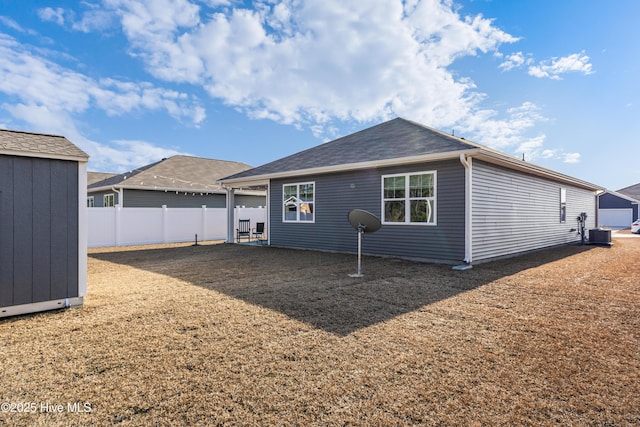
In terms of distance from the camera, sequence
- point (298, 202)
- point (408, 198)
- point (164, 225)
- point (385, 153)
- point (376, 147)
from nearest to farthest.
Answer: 1. point (408, 198)
2. point (385, 153)
3. point (376, 147)
4. point (298, 202)
5. point (164, 225)

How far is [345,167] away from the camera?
9555mm

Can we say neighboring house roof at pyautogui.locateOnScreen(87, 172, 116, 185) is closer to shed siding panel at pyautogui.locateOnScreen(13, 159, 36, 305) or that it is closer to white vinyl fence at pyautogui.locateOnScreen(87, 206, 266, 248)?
white vinyl fence at pyautogui.locateOnScreen(87, 206, 266, 248)

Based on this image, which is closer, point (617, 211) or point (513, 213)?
point (513, 213)

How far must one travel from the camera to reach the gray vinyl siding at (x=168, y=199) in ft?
50.6

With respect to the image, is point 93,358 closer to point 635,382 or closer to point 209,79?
point 635,382

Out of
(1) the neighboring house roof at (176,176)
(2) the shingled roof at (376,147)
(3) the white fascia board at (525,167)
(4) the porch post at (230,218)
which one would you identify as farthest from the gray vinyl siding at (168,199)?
(3) the white fascia board at (525,167)

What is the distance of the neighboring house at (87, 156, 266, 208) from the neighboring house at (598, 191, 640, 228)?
2864 cm

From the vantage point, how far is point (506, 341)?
10.6ft

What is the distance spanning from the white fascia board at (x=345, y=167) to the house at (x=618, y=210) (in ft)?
89.7

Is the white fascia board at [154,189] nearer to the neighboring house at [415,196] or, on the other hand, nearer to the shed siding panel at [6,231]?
the neighboring house at [415,196]

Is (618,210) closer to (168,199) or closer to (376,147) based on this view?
(376,147)

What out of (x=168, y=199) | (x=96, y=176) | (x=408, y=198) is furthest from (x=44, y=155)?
(x=96, y=176)

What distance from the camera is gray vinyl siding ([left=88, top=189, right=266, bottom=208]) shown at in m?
15.4

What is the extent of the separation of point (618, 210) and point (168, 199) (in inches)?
1353
